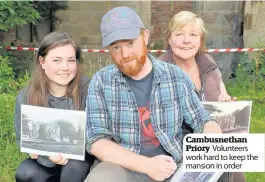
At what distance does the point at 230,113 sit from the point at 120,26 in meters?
0.78

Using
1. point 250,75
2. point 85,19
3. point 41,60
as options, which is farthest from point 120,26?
point 85,19

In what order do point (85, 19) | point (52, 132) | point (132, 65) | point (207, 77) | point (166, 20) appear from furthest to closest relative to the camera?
point (85, 19) → point (166, 20) → point (207, 77) → point (52, 132) → point (132, 65)

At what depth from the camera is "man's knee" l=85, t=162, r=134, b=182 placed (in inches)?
91.0

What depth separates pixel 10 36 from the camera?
868cm

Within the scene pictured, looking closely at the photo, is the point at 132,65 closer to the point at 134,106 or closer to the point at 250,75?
the point at 134,106

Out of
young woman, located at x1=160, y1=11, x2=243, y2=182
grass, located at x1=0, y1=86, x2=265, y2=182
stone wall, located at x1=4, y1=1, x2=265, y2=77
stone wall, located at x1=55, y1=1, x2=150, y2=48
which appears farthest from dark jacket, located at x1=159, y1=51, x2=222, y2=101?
stone wall, located at x1=55, y1=1, x2=150, y2=48

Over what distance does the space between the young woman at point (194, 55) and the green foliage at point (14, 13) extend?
4145 mm

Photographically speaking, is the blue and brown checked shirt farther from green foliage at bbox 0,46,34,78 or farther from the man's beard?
green foliage at bbox 0,46,34,78

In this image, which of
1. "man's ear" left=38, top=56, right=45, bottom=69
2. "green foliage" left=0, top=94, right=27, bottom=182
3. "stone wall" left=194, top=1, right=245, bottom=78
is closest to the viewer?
"man's ear" left=38, top=56, right=45, bottom=69

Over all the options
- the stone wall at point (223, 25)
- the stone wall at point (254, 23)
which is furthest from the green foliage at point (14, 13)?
the stone wall at point (254, 23)

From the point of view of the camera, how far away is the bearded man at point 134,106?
7.87 feet

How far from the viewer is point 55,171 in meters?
2.76

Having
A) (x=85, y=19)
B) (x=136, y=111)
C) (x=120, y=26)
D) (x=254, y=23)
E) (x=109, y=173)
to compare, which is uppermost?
(x=85, y=19)

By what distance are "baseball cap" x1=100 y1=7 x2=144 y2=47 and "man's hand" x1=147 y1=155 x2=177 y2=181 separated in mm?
589
